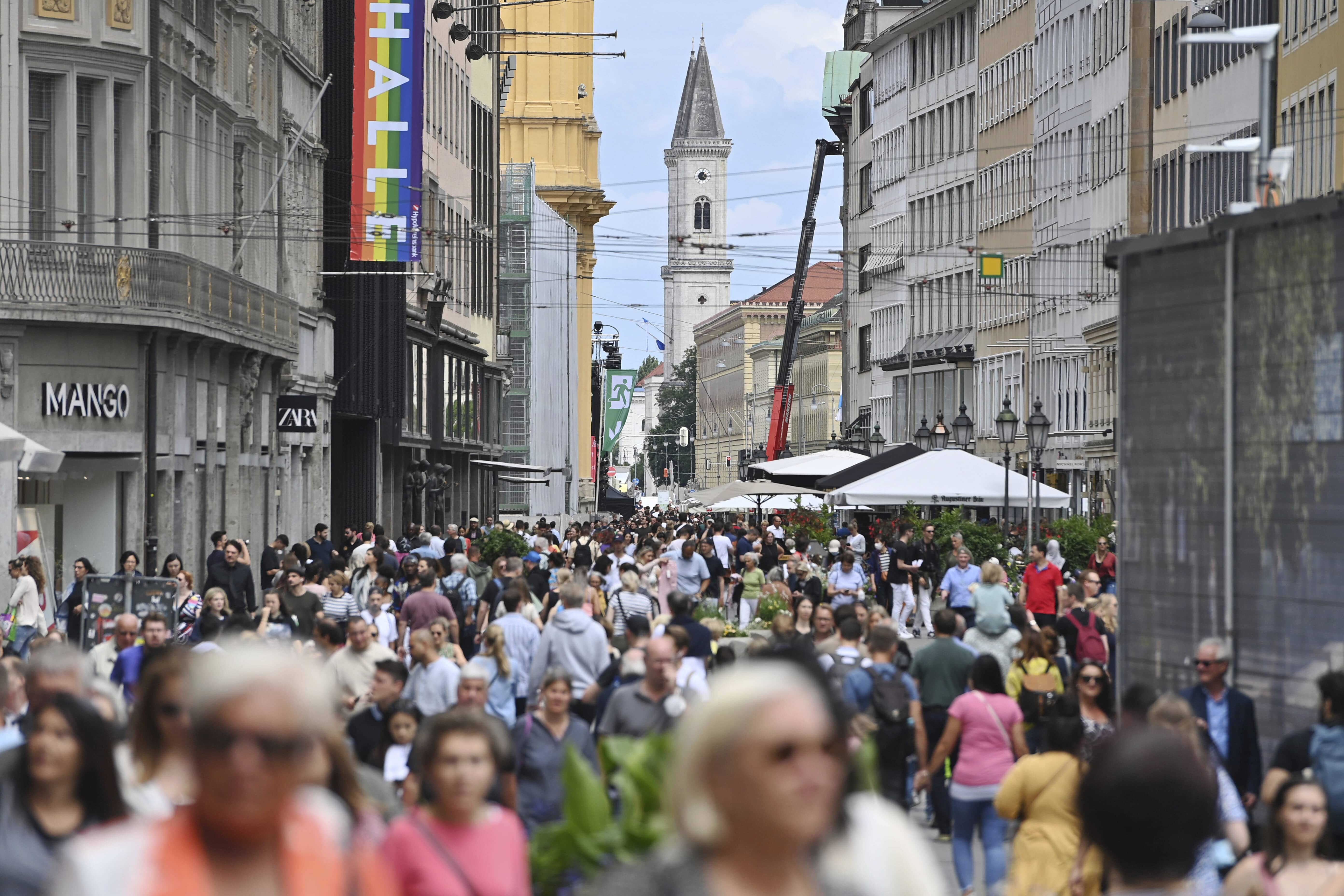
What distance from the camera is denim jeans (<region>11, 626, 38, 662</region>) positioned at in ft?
64.0

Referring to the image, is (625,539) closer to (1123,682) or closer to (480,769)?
(1123,682)

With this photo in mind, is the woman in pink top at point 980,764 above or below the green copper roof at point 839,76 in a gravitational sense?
below

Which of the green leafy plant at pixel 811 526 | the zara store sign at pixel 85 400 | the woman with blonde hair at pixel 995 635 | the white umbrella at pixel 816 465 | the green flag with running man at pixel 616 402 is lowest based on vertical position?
the green leafy plant at pixel 811 526

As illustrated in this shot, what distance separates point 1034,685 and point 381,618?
646 centimetres

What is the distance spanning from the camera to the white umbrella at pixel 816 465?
42500 mm

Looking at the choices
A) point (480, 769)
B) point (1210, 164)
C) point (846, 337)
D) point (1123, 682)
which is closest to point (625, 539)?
point (1210, 164)

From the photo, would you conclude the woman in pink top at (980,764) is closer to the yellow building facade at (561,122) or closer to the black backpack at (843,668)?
the black backpack at (843,668)

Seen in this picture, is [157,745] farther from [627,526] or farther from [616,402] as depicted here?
[616,402]

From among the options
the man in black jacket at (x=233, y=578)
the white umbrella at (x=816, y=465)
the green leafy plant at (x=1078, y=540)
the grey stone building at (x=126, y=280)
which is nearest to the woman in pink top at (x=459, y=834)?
the man in black jacket at (x=233, y=578)

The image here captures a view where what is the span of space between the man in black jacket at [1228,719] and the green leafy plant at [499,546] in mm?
24005

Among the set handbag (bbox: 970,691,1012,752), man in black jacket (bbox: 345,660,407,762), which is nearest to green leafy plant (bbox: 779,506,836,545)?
handbag (bbox: 970,691,1012,752)

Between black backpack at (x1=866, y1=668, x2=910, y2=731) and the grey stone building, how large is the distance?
695 inches

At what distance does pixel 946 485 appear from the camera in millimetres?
32906

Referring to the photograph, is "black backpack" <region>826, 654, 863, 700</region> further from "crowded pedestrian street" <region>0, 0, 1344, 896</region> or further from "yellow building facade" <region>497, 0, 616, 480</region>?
"yellow building facade" <region>497, 0, 616, 480</region>
